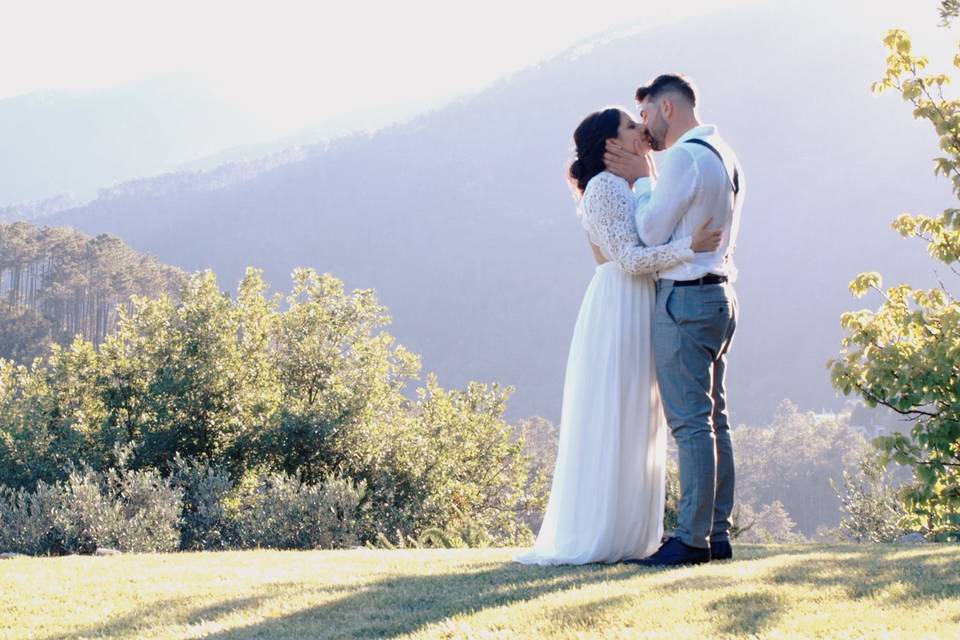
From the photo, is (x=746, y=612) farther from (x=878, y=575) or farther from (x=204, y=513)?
(x=204, y=513)

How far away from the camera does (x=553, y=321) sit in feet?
448

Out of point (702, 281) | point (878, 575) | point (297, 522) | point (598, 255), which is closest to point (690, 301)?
point (702, 281)

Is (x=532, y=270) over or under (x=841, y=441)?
over

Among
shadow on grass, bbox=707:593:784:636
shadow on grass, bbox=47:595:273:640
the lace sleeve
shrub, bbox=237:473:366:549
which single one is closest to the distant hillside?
shrub, bbox=237:473:366:549

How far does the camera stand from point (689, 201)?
4.68 m

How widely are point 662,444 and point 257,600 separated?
6.87 feet

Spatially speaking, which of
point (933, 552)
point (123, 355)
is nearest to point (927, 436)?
point (933, 552)

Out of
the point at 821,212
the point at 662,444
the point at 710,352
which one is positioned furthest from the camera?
the point at 821,212

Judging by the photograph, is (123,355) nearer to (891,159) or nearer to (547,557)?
(547,557)

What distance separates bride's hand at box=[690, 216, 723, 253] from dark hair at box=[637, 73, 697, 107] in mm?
642

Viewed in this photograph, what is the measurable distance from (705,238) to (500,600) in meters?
1.90

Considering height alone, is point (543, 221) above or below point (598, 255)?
above

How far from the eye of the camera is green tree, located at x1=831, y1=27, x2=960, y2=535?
7840 millimetres

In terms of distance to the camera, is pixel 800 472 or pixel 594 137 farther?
pixel 800 472
